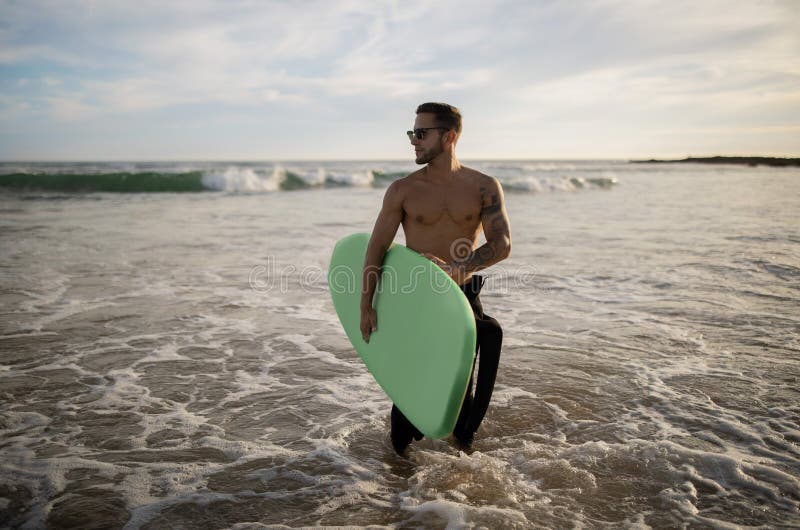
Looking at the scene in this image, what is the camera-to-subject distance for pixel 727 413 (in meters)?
3.51

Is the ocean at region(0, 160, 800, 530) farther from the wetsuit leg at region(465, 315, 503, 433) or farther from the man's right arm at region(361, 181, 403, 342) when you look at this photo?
the man's right arm at region(361, 181, 403, 342)

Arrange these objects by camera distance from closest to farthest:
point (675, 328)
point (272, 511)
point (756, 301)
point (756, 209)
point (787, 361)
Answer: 1. point (272, 511)
2. point (787, 361)
3. point (675, 328)
4. point (756, 301)
5. point (756, 209)

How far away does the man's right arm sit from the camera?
9.00ft

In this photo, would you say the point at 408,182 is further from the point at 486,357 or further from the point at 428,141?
the point at 486,357

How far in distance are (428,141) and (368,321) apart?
3.34 ft

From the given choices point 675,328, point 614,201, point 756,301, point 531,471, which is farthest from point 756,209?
point 531,471

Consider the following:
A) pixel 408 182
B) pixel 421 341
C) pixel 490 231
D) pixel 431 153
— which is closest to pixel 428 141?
pixel 431 153

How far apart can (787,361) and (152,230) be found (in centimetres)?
1152

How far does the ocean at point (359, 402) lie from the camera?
2.56 metres

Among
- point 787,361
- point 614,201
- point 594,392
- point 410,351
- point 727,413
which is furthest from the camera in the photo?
point 614,201

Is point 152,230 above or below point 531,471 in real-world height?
above

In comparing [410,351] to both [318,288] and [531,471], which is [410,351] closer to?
[531,471]

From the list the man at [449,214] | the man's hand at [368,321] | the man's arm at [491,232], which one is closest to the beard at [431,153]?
the man at [449,214]

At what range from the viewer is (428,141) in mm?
2695
